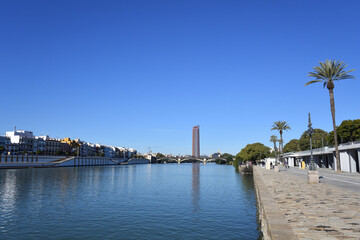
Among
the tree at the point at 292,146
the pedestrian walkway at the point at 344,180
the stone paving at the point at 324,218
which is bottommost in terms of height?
the pedestrian walkway at the point at 344,180

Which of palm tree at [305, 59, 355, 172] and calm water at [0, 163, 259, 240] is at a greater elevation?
palm tree at [305, 59, 355, 172]

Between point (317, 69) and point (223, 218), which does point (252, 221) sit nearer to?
point (223, 218)

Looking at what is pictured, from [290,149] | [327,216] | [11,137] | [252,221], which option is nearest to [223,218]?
[252,221]

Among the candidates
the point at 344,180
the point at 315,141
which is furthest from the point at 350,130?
the point at 344,180

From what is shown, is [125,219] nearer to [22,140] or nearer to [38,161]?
[38,161]

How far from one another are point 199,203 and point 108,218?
31.3 feet

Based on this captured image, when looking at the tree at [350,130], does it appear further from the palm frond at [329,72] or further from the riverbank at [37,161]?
the riverbank at [37,161]

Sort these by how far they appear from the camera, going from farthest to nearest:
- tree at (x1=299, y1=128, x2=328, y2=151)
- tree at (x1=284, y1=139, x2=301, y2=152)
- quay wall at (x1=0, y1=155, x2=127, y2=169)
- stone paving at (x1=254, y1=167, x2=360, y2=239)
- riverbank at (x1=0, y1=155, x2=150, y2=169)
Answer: tree at (x1=284, y1=139, x2=301, y2=152), tree at (x1=299, y1=128, x2=328, y2=151), quay wall at (x1=0, y1=155, x2=127, y2=169), riverbank at (x1=0, y1=155, x2=150, y2=169), stone paving at (x1=254, y1=167, x2=360, y2=239)

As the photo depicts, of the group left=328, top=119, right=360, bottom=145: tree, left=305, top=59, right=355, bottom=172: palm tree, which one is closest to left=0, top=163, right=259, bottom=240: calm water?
left=305, top=59, right=355, bottom=172: palm tree

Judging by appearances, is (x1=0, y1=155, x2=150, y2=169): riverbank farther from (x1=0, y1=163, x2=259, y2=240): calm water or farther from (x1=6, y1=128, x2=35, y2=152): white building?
(x1=0, y1=163, x2=259, y2=240): calm water

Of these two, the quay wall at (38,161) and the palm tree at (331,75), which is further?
the quay wall at (38,161)

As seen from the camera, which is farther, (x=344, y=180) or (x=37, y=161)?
(x=37, y=161)

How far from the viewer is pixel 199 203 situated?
25984mm

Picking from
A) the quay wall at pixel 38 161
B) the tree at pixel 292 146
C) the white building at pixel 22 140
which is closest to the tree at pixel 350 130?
the tree at pixel 292 146
